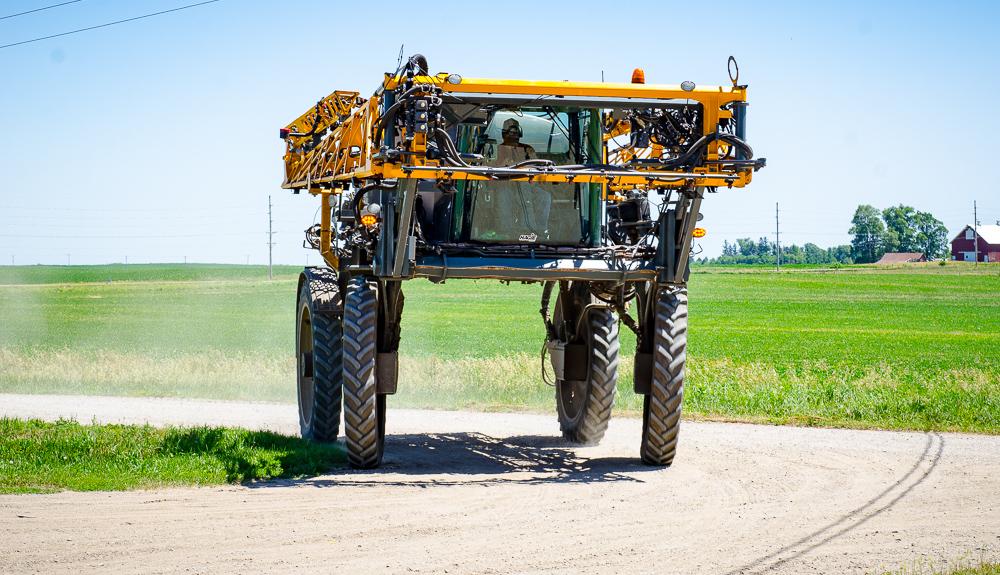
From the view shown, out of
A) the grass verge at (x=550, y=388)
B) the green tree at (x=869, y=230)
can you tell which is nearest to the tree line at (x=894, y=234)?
the green tree at (x=869, y=230)

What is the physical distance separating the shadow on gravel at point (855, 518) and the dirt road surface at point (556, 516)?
3cm

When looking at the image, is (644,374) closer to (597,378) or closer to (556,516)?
(597,378)

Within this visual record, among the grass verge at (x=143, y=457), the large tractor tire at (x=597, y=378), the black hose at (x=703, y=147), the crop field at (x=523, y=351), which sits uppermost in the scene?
the black hose at (x=703, y=147)

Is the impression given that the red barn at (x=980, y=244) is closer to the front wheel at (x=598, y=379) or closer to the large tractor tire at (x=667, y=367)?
the front wheel at (x=598, y=379)

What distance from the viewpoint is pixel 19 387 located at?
20156 millimetres

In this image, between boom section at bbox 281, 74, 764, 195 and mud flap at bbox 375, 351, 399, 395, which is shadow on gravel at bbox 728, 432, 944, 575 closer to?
boom section at bbox 281, 74, 764, 195

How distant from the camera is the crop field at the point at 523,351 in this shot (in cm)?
1655

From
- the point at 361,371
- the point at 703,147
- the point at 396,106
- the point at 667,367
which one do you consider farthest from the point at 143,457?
the point at 703,147

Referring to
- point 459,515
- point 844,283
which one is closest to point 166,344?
point 459,515

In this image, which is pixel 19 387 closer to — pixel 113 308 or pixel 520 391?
pixel 520 391

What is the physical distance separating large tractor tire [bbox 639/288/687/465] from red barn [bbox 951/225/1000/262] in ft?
375

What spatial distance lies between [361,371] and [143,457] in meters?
2.66

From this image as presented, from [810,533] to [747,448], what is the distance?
440 centimetres

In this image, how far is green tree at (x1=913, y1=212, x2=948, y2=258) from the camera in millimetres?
136125
